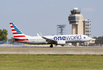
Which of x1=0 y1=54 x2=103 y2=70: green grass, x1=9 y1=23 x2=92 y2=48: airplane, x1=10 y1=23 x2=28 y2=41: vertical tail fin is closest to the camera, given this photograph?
x1=0 y1=54 x2=103 y2=70: green grass

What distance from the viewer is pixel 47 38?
2440 inches

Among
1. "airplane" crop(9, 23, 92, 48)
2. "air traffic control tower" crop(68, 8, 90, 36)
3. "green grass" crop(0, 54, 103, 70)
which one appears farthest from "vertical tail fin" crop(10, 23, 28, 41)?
"air traffic control tower" crop(68, 8, 90, 36)

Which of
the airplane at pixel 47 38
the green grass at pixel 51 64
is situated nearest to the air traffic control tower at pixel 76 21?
the airplane at pixel 47 38

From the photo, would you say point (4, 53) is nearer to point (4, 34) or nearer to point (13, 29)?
point (13, 29)

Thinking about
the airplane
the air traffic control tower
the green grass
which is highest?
the air traffic control tower

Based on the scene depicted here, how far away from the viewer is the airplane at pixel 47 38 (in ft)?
201

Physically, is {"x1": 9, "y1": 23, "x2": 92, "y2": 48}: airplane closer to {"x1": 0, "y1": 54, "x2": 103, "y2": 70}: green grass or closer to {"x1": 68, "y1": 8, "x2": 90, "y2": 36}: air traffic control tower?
{"x1": 0, "y1": 54, "x2": 103, "y2": 70}: green grass

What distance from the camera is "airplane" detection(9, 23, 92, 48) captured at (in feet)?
201

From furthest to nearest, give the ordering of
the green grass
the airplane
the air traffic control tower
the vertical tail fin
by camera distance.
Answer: the air traffic control tower < the vertical tail fin < the airplane < the green grass

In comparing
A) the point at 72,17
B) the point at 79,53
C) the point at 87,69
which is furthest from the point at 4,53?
the point at 72,17

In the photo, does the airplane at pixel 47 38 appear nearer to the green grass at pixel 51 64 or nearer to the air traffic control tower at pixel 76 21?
the green grass at pixel 51 64

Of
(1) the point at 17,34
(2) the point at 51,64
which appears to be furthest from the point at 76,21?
(2) the point at 51,64

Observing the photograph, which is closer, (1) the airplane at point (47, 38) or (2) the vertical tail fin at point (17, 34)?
(1) the airplane at point (47, 38)

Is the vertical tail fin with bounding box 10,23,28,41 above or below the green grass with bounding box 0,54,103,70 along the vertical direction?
above
